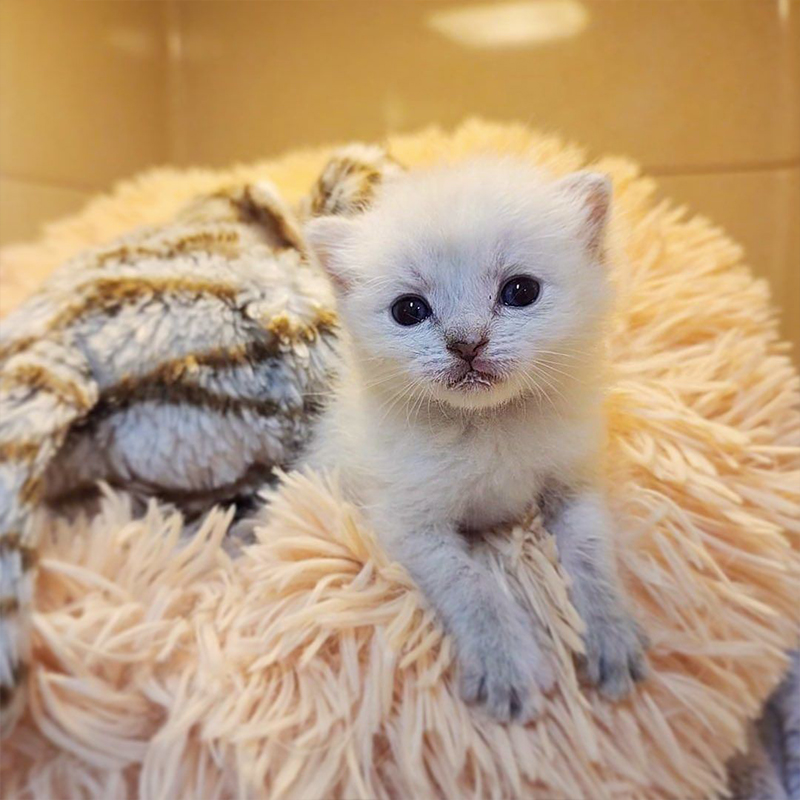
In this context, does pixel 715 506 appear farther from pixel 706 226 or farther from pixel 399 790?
pixel 706 226

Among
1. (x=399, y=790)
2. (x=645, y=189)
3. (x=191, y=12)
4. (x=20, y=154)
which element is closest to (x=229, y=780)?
(x=399, y=790)

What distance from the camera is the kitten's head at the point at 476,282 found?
647 millimetres

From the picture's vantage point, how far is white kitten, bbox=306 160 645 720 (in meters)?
0.65

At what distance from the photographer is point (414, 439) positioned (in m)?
0.73

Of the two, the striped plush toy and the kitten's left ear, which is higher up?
the kitten's left ear

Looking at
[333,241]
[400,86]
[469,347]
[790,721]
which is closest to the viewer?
[469,347]

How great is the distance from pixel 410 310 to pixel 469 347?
78 millimetres

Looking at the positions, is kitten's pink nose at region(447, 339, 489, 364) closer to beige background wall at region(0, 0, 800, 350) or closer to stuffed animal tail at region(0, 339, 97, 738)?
stuffed animal tail at region(0, 339, 97, 738)

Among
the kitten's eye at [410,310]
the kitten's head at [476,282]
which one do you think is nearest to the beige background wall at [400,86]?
the kitten's head at [476,282]

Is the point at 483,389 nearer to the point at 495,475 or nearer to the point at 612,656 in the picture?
the point at 495,475

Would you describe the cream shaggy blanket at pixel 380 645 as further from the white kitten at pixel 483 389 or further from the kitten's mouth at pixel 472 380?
the kitten's mouth at pixel 472 380

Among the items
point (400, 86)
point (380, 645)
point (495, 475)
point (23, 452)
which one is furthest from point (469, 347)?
point (400, 86)

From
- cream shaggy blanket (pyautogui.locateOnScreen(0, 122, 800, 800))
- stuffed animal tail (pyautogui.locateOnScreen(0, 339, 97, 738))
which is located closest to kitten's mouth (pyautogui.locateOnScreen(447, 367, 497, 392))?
cream shaggy blanket (pyautogui.locateOnScreen(0, 122, 800, 800))

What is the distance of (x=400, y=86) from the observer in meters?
1.41
